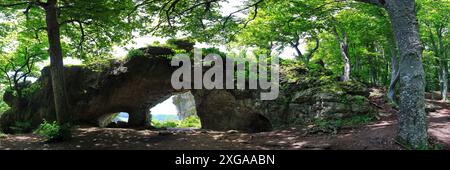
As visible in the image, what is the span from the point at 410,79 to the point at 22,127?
1912 centimetres

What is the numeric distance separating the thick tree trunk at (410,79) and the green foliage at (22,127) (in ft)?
60.9

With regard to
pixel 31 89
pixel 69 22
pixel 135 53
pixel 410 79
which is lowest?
pixel 31 89

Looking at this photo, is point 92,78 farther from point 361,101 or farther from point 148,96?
point 361,101

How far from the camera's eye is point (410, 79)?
7961 millimetres

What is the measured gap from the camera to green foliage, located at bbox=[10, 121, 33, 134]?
17625mm

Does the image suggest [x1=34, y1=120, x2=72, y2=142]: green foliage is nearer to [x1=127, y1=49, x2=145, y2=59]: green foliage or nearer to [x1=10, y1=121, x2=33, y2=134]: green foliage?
[x1=127, y1=49, x2=145, y2=59]: green foliage

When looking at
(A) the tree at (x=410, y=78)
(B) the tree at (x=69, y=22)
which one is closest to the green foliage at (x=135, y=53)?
(B) the tree at (x=69, y=22)

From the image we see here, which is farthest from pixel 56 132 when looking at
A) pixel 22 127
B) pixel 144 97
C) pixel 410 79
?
pixel 410 79

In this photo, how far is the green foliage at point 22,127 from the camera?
57.8 ft

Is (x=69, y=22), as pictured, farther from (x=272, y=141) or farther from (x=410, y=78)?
(x=410, y=78)

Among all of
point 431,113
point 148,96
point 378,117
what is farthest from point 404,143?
point 148,96

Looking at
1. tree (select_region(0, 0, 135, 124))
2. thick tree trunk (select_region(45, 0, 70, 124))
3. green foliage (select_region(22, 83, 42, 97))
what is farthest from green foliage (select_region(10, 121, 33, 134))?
thick tree trunk (select_region(45, 0, 70, 124))

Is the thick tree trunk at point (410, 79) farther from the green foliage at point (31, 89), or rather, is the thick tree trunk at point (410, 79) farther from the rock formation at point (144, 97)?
the green foliage at point (31, 89)

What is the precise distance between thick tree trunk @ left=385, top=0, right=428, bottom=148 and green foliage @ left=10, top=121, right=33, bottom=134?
730 inches
